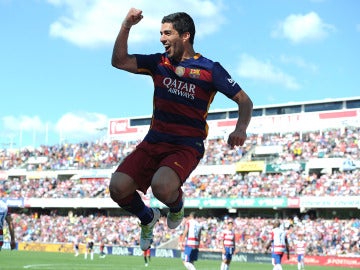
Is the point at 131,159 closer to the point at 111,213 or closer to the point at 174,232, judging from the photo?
the point at 174,232

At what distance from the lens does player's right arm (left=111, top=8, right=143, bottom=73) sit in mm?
7973

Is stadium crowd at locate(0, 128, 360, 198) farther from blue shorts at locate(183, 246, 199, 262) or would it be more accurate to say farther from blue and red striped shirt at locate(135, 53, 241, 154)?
blue and red striped shirt at locate(135, 53, 241, 154)

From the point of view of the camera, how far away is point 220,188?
56.6 meters

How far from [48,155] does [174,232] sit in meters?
28.3

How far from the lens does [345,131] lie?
56094 millimetres

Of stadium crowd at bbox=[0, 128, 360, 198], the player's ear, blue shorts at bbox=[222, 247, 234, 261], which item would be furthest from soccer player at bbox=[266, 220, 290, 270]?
stadium crowd at bbox=[0, 128, 360, 198]

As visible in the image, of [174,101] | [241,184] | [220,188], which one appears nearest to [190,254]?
[174,101]

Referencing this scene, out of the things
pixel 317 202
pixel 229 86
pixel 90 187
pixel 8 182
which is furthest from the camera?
pixel 8 182

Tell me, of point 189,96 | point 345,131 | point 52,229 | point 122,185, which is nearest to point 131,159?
point 122,185

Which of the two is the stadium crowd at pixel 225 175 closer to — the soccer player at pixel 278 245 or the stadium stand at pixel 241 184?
the stadium stand at pixel 241 184

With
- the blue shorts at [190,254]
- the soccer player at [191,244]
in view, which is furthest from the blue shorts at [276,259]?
the blue shorts at [190,254]

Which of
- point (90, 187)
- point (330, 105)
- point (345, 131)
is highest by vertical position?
point (330, 105)

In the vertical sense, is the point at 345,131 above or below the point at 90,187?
above

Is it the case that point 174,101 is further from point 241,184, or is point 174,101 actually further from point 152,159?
point 241,184
